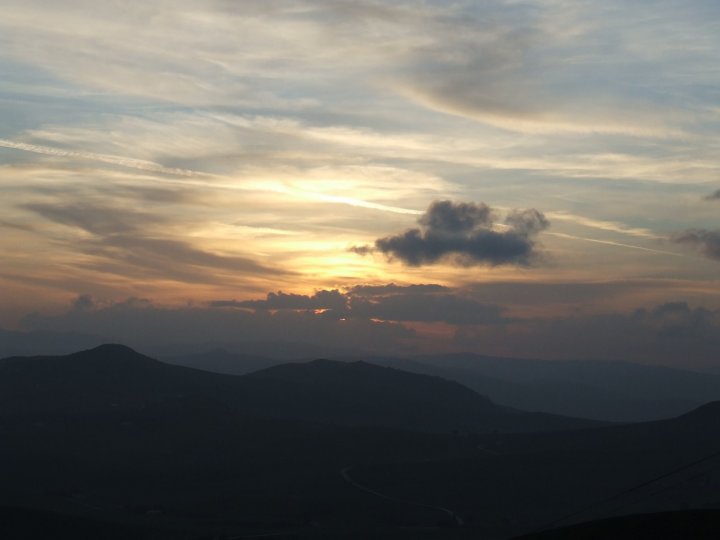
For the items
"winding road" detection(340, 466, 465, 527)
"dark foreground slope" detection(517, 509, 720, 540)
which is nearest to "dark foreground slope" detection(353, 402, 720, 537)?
"winding road" detection(340, 466, 465, 527)

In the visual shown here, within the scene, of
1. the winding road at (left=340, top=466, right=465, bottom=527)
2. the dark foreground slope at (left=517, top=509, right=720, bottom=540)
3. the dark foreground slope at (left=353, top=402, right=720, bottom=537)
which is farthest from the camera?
the dark foreground slope at (left=353, top=402, right=720, bottom=537)

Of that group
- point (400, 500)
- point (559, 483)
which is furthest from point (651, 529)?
point (559, 483)

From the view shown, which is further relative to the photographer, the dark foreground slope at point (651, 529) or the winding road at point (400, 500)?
the winding road at point (400, 500)

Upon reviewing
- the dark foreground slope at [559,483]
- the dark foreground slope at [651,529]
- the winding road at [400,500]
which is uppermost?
the dark foreground slope at [651,529]

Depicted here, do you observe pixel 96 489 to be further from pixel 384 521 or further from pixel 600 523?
pixel 600 523

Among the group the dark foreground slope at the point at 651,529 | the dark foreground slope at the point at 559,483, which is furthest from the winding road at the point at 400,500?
the dark foreground slope at the point at 651,529

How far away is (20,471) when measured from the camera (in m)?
185

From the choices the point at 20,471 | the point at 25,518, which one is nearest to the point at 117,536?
the point at 25,518

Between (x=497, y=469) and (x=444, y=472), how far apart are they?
35.3 ft

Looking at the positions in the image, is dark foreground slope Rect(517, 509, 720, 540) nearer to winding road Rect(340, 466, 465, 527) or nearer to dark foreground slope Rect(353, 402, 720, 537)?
dark foreground slope Rect(353, 402, 720, 537)

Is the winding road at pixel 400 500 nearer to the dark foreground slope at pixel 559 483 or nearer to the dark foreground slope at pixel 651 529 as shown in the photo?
the dark foreground slope at pixel 559 483

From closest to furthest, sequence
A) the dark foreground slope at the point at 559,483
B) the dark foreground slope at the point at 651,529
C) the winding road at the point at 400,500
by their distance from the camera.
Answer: the dark foreground slope at the point at 651,529 → the winding road at the point at 400,500 → the dark foreground slope at the point at 559,483

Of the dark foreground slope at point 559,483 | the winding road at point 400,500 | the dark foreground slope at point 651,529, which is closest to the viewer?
the dark foreground slope at point 651,529

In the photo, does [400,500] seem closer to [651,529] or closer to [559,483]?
[559,483]
